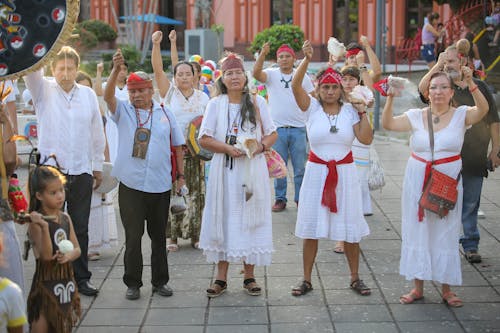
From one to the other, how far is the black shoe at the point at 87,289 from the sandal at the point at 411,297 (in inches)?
95.3

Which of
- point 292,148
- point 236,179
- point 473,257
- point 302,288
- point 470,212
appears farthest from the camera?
point 292,148

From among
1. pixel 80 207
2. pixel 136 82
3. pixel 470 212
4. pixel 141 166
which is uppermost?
pixel 136 82

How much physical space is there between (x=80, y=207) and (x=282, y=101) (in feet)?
12.2

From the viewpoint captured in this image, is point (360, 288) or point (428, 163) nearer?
point (428, 163)

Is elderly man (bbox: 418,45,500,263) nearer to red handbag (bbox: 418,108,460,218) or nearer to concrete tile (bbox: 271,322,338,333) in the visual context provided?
red handbag (bbox: 418,108,460,218)

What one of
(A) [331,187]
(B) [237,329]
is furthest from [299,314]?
(A) [331,187]

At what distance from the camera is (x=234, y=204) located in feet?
21.4

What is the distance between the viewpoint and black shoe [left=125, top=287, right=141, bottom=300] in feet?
21.3

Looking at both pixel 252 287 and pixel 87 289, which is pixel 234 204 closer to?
pixel 252 287

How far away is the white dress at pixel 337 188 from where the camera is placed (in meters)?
6.57

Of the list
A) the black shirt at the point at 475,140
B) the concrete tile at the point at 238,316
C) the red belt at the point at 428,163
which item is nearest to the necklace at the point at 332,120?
the red belt at the point at 428,163

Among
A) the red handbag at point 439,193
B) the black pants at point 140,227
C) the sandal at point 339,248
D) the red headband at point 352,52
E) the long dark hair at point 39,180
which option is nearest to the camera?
the long dark hair at point 39,180

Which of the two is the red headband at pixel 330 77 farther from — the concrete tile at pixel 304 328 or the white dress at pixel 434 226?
the concrete tile at pixel 304 328

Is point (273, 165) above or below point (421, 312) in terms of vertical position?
above
